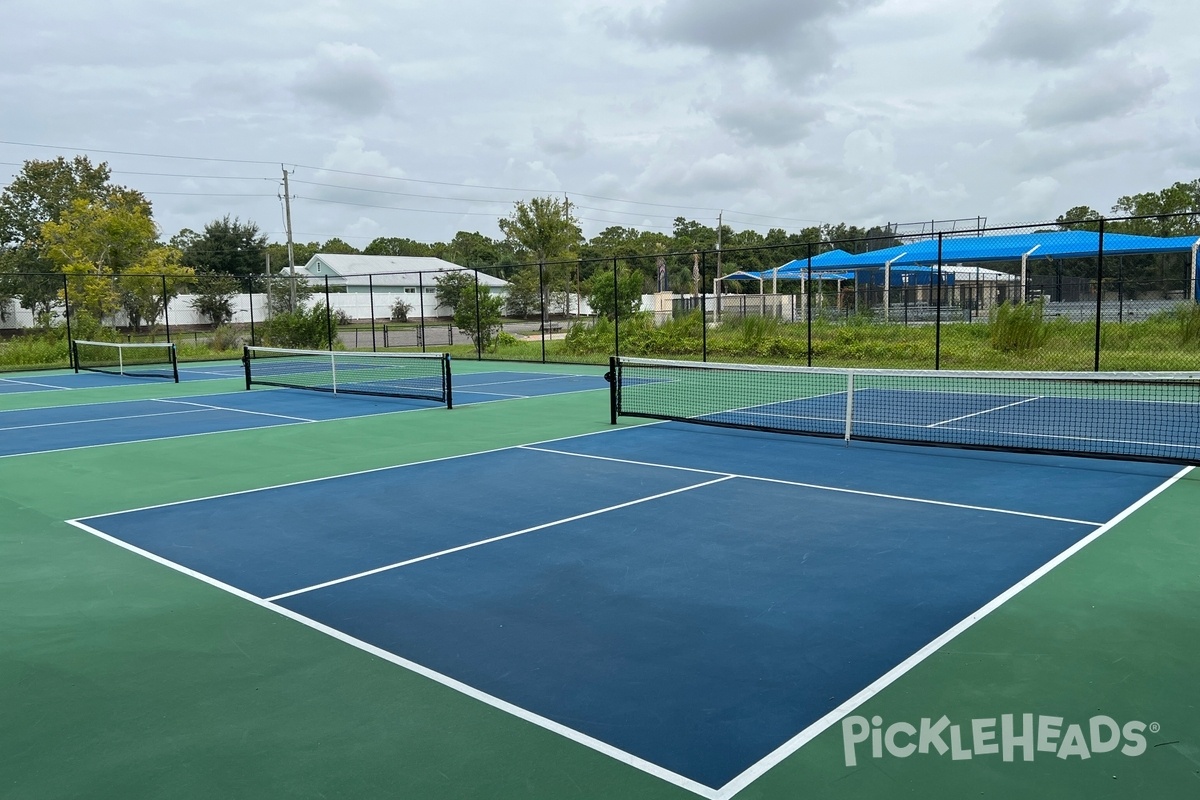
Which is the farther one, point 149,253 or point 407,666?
point 149,253

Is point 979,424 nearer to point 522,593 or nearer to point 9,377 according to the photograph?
point 522,593

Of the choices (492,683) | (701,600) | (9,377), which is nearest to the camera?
(492,683)

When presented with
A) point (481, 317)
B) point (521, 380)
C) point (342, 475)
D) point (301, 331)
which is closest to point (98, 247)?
point (301, 331)

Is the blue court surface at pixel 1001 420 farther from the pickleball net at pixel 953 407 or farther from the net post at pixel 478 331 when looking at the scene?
the net post at pixel 478 331

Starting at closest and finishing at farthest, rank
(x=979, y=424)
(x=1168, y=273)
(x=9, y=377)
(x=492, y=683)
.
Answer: (x=492, y=683) → (x=979, y=424) → (x=9, y=377) → (x=1168, y=273)

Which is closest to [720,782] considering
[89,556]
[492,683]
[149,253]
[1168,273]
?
[492,683]

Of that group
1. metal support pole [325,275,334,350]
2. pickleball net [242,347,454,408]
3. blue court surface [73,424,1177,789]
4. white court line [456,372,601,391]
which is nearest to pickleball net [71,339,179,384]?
pickleball net [242,347,454,408]

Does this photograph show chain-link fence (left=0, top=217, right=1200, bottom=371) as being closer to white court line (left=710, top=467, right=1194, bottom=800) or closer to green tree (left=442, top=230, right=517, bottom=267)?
white court line (left=710, top=467, right=1194, bottom=800)

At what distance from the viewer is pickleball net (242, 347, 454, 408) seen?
16.1 metres

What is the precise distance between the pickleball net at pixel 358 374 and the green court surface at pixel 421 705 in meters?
9.42

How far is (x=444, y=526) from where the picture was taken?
7234 mm

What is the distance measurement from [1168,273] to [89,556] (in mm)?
45744

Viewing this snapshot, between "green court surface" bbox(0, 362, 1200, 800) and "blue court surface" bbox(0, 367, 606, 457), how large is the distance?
22.1 ft

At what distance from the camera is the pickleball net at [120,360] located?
77.9 ft
